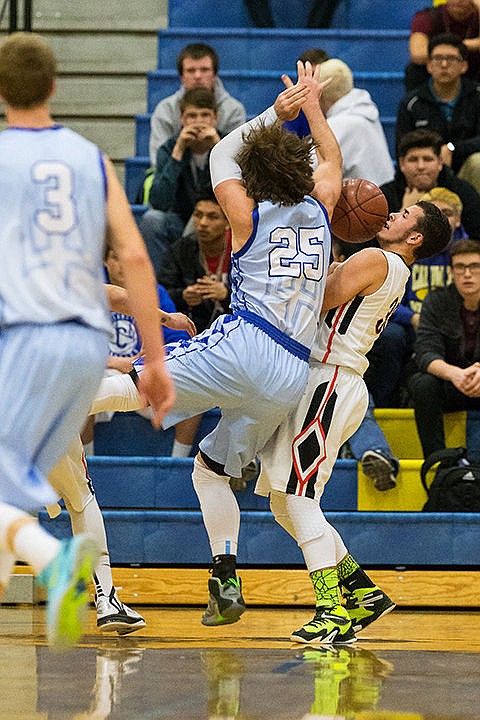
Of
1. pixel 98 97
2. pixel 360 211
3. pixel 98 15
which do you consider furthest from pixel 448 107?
pixel 360 211

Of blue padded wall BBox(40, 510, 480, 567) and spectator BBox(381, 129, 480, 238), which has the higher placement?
spectator BBox(381, 129, 480, 238)

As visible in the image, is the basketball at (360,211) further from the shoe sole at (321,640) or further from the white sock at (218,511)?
the shoe sole at (321,640)

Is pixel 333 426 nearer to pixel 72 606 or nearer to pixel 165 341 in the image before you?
pixel 72 606

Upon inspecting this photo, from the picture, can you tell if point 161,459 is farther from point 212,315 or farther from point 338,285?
point 338,285

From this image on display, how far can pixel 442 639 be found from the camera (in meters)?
4.95

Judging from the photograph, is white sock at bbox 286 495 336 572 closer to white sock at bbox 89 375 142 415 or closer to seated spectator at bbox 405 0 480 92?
white sock at bbox 89 375 142 415

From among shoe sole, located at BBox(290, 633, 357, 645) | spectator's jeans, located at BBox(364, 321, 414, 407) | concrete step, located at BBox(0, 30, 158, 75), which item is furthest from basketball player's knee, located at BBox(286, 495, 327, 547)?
concrete step, located at BBox(0, 30, 158, 75)

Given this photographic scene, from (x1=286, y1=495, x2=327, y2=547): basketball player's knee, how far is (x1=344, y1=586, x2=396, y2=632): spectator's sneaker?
1.29 feet

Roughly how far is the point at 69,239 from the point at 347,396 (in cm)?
183

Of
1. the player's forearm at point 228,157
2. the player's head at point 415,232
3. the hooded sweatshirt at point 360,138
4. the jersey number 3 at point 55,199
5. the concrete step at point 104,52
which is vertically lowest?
the jersey number 3 at point 55,199

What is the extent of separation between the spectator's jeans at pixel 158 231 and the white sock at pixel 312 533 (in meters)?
2.90

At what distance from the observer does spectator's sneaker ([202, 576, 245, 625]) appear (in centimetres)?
456

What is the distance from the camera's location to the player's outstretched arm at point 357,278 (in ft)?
15.1

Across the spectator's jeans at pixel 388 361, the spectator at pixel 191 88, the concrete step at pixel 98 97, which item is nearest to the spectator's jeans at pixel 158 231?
the spectator at pixel 191 88
